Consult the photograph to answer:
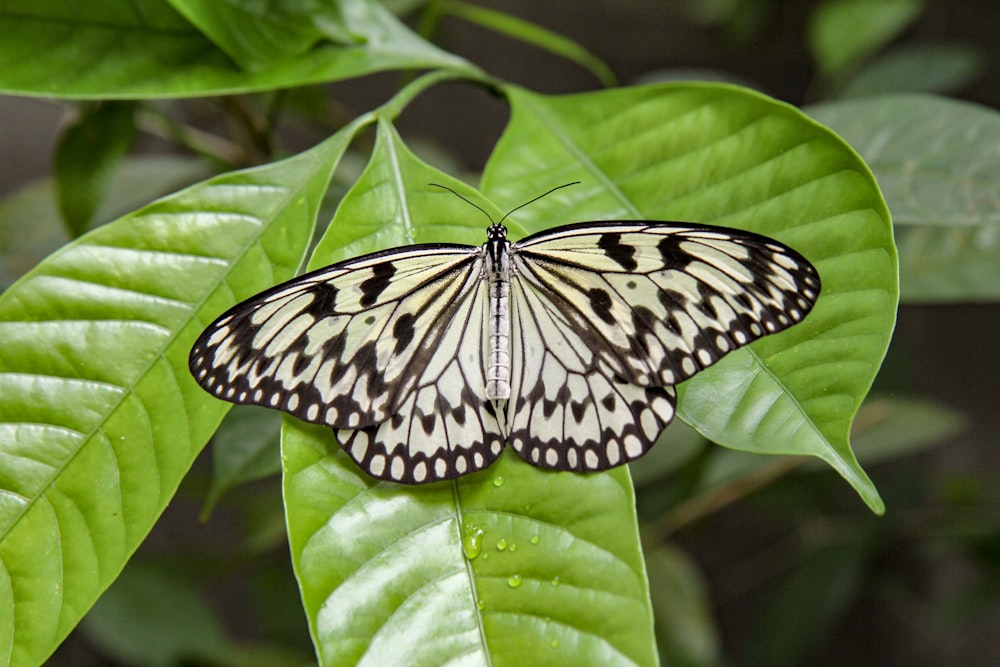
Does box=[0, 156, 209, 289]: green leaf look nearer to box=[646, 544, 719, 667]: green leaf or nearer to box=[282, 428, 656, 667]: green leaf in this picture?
box=[282, 428, 656, 667]: green leaf

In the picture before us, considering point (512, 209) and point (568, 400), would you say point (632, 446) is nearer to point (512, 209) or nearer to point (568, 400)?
point (568, 400)

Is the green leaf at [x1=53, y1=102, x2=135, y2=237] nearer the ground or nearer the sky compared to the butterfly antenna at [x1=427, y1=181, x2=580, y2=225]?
nearer the sky

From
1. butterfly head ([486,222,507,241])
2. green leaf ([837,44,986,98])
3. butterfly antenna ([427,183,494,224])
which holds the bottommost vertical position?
butterfly head ([486,222,507,241])

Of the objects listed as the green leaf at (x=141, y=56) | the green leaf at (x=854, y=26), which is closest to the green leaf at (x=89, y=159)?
the green leaf at (x=141, y=56)

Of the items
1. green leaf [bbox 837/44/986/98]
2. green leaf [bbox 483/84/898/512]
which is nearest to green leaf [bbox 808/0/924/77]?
green leaf [bbox 837/44/986/98]

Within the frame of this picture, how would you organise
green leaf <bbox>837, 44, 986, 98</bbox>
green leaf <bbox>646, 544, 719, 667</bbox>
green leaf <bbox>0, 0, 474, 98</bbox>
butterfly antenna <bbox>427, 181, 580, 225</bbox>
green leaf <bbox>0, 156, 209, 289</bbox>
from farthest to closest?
green leaf <bbox>837, 44, 986, 98</bbox>, green leaf <bbox>646, 544, 719, 667</bbox>, green leaf <bbox>0, 156, 209, 289</bbox>, green leaf <bbox>0, 0, 474, 98</bbox>, butterfly antenna <bbox>427, 181, 580, 225</bbox>

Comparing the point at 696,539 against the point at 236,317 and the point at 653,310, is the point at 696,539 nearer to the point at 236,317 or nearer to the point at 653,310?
the point at 653,310

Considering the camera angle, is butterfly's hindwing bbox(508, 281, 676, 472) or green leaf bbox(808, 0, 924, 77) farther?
green leaf bbox(808, 0, 924, 77)
